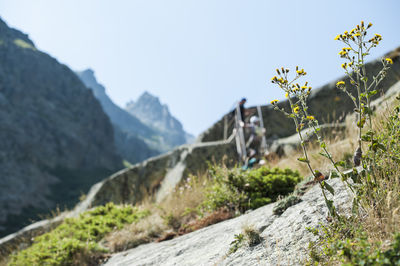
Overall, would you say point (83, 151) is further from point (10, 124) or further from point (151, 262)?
point (151, 262)

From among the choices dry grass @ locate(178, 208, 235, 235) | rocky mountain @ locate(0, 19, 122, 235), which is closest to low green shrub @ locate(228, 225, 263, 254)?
dry grass @ locate(178, 208, 235, 235)

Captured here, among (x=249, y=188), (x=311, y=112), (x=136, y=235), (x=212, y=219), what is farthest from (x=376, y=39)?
(x=311, y=112)

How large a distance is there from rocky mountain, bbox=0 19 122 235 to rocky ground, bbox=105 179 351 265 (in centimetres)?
6965

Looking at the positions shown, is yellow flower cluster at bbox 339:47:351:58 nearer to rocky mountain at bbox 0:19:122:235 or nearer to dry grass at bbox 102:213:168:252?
dry grass at bbox 102:213:168:252

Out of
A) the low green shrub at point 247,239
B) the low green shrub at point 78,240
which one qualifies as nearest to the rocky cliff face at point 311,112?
the low green shrub at point 78,240

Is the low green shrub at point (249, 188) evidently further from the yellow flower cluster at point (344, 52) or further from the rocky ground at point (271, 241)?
the yellow flower cluster at point (344, 52)

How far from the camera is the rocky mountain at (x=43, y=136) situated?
8112 cm

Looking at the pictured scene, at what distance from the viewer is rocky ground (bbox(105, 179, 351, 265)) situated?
2463mm

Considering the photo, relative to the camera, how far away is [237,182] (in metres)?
5.33

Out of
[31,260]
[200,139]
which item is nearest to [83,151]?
[200,139]

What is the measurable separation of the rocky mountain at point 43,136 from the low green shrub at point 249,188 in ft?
225

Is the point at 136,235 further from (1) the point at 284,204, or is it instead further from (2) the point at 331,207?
(2) the point at 331,207

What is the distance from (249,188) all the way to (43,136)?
11715 centimetres

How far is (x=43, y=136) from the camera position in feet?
344
